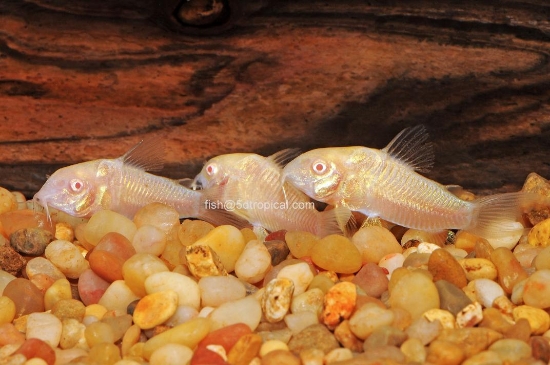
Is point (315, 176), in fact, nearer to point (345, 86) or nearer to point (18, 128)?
point (345, 86)

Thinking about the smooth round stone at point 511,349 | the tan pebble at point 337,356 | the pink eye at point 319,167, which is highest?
the pink eye at point 319,167

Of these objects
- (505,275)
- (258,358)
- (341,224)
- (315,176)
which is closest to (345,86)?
(315,176)

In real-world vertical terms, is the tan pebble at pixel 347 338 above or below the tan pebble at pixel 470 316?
below

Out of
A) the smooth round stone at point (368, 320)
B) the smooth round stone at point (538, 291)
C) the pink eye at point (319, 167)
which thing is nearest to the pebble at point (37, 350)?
the smooth round stone at point (368, 320)

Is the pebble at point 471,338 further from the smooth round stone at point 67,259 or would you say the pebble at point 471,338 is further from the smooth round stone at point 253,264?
the smooth round stone at point 67,259

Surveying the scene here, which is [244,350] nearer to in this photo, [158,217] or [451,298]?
[451,298]

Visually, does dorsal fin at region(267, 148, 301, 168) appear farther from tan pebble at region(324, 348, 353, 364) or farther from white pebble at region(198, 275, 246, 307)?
tan pebble at region(324, 348, 353, 364)
